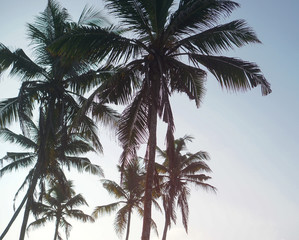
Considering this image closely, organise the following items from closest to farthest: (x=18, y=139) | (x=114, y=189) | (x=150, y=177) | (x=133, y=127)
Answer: (x=150, y=177) → (x=133, y=127) → (x=18, y=139) → (x=114, y=189)

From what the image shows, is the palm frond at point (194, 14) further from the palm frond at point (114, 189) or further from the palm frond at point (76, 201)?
the palm frond at point (76, 201)

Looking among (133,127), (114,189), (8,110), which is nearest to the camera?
(133,127)

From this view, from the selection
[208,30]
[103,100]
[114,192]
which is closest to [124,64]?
[103,100]

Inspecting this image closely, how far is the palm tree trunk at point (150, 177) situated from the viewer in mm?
7410

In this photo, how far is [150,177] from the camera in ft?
26.5

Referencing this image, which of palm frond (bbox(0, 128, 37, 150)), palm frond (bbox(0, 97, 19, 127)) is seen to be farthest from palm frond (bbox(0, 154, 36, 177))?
palm frond (bbox(0, 97, 19, 127))

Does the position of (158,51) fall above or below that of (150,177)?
above

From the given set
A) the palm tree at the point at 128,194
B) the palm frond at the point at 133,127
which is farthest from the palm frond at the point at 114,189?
the palm frond at the point at 133,127

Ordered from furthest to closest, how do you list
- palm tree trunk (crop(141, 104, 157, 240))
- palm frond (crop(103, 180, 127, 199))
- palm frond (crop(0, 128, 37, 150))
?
palm frond (crop(103, 180, 127, 199)), palm frond (crop(0, 128, 37, 150)), palm tree trunk (crop(141, 104, 157, 240))

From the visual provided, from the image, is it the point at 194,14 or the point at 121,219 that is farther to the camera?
the point at 121,219

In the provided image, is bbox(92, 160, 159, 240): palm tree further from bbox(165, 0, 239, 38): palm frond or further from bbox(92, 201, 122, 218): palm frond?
bbox(165, 0, 239, 38): palm frond

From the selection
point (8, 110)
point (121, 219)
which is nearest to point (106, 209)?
point (121, 219)

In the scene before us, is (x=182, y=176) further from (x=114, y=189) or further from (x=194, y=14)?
(x=194, y=14)

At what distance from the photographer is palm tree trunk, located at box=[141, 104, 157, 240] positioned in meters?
7.41
